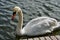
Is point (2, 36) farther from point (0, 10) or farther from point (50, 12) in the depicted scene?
point (50, 12)

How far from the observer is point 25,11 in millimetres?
7523

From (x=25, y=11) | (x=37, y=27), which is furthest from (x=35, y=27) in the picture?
(x=25, y=11)

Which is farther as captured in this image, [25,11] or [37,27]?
[25,11]

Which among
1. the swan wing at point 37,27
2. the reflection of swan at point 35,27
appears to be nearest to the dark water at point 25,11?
the reflection of swan at point 35,27

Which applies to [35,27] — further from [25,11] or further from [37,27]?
[25,11]

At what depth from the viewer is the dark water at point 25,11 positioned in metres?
6.06

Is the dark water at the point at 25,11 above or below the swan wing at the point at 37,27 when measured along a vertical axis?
above

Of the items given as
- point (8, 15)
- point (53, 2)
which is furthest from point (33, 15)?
point (53, 2)

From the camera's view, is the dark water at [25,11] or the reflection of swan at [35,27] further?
the dark water at [25,11]

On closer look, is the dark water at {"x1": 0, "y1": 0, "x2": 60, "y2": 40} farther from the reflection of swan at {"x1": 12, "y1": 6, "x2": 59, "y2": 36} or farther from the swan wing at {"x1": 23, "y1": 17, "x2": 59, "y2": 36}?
the swan wing at {"x1": 23, "y1": 17, "x2": 59, "y2": 36}

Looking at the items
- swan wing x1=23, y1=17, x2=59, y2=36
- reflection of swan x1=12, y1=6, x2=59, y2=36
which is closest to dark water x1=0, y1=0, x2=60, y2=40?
reflection of swan x1=12, y1=6, x2=59, y2=36

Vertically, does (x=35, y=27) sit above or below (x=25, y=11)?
below

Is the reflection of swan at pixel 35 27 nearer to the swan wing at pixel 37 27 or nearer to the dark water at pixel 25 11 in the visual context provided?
the swan wing at pixel 37 27

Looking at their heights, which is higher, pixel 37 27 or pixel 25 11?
pixel 25 11
